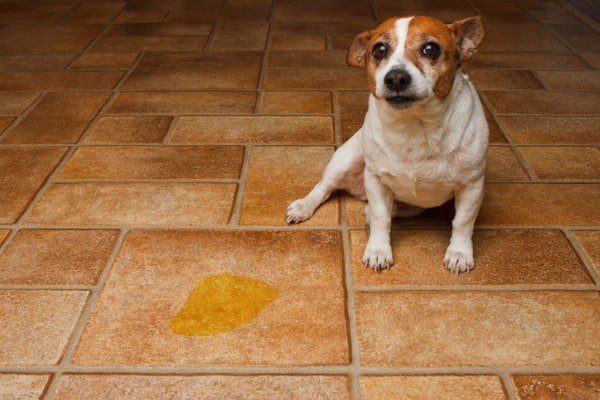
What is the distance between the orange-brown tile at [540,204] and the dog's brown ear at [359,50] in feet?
2.37

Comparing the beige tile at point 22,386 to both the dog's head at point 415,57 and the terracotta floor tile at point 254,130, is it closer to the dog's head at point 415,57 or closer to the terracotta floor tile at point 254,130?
the dog's head at point 415,57

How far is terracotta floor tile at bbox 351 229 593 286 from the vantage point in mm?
1900

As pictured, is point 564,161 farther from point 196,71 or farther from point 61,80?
point 61,80

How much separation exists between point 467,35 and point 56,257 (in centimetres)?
141

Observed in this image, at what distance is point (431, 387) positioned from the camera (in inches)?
59.9

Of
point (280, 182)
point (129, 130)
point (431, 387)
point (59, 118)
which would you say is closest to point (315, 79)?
point (129, 130)

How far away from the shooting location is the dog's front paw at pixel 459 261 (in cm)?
192

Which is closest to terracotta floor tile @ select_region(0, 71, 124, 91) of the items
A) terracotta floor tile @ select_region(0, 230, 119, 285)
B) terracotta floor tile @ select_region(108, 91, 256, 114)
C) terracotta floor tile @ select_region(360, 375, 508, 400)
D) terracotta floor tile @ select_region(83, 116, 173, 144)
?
terracotta floor tile @ select_region(108, 91, 256, 114)

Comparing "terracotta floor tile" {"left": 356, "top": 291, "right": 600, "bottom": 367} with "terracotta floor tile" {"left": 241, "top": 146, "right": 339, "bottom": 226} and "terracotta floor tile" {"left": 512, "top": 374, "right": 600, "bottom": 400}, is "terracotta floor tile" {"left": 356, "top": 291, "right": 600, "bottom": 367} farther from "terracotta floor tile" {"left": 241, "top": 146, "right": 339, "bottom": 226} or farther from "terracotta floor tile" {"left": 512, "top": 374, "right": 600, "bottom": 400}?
"terracotta floor tile" {"left": 241, "top": 146, "right": 339, "bottom": 226}

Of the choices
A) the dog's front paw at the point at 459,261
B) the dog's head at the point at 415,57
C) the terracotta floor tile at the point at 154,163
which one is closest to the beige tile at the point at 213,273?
the dog's front paw at the point at 459,261

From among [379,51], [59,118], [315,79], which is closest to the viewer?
[379,51]

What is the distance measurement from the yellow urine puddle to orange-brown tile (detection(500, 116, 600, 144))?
1500 mm

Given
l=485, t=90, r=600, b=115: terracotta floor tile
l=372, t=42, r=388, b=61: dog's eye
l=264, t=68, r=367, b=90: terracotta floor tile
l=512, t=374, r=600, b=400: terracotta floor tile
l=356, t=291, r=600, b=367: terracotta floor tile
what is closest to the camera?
l=512, t=374, r=600, b=400: terracotta floor tile

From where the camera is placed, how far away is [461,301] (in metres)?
1.81
